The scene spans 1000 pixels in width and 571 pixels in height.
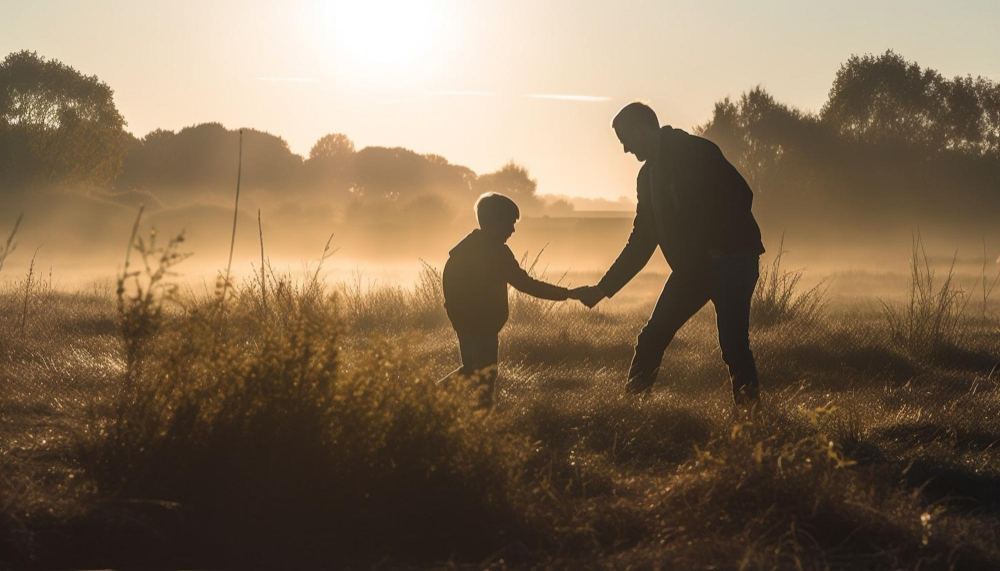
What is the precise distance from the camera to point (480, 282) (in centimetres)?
671

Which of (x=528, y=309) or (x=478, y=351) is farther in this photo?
(x=528, y=309)

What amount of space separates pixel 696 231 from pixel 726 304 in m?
0.49

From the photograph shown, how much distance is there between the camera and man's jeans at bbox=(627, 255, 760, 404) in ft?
21.7

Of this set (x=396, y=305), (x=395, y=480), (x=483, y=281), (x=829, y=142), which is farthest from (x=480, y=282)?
(x=829, y=142)

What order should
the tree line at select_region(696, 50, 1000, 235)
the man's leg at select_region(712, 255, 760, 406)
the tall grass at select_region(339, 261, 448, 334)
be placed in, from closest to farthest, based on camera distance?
1. the man's leg at select_region(712, 255, 760, 406)
2. the tall grass at select_region(339, 261, 448, 334)
3. the tree line at select_region(696, 50, 1000, 235)

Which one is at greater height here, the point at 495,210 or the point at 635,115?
the point at 635,115

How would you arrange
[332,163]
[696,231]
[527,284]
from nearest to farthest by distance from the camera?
[696,231] < [527,284] < [332,163]

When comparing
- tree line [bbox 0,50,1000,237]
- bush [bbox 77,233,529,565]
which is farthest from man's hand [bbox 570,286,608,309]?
tree line [bbox 0,50,1000,237]

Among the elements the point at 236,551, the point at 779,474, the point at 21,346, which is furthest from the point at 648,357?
the point at 21,346

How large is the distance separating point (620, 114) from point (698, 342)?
4.30 metres

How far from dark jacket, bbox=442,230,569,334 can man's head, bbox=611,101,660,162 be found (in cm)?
107

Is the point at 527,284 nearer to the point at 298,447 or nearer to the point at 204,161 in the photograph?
the point at 298,447

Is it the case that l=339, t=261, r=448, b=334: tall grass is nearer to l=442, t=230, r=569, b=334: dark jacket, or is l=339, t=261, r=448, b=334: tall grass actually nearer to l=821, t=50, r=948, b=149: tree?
l=442, t=230, r=569, b=334: dark jacket

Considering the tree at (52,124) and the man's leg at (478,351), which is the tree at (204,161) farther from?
the man's leg at (478,351)
